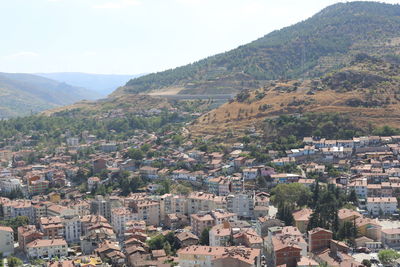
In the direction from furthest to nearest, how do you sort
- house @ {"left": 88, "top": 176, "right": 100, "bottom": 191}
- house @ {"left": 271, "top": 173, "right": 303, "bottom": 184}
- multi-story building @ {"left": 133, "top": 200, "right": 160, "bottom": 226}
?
house @ {"left": 88, "top": 176, "right": 100, "bottom": 191}
house @ {"left": 271, "top": 173, "right": 303, "bottom": 184}
multi-story building @ {"left": 133, "top": 200, "right": 160, "bottom": 226}

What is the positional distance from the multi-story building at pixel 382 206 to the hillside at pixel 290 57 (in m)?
43.3

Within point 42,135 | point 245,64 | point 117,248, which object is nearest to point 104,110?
point 42,135

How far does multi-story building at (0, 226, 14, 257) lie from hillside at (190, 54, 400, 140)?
22168mm

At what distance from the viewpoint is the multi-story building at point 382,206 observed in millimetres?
28922

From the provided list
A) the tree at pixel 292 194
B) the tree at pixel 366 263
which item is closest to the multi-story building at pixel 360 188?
the tree at pixel 292 194

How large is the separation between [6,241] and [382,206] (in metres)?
18.4

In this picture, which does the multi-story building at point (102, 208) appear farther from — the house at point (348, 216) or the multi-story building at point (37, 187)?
the house at point (348, 216)

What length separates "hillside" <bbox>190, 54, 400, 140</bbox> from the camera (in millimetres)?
44562

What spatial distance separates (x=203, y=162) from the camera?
1555 inches

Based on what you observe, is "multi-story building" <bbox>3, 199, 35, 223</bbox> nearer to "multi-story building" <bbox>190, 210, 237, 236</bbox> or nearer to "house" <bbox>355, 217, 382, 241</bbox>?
"multi-story building" <bbox>190, 210, 237, 236</bbox>

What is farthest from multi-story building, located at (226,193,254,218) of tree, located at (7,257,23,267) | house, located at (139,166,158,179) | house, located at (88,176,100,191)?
house, located at (88,176,100,191)

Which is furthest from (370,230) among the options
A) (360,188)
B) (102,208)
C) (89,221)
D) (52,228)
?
(52,228)

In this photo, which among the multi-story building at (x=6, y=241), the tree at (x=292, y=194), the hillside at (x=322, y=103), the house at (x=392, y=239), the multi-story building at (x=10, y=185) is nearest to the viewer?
the house at (x=392, y=239)

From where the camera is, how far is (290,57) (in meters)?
84.1
